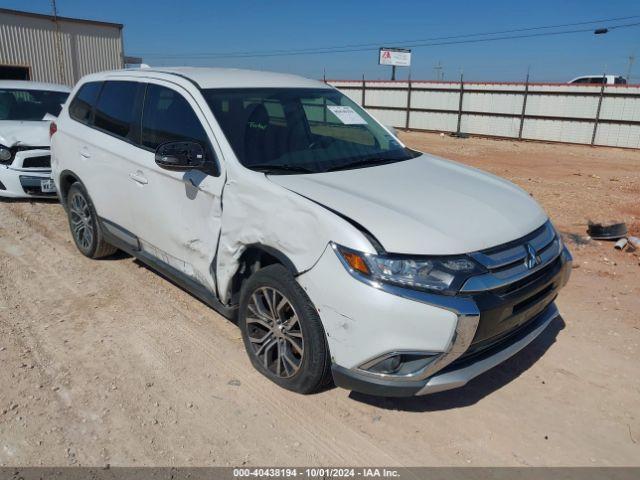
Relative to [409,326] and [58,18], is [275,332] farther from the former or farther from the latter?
[58,18]

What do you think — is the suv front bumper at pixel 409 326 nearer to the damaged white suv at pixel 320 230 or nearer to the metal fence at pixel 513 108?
the damaged white suv at pixel 320 230

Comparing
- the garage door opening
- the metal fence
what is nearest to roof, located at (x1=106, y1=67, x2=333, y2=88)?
the metal fence

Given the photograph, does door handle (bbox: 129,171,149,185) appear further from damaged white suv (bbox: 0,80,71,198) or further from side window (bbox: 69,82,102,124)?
damaged white suv (bbox: 0,80,71,198)

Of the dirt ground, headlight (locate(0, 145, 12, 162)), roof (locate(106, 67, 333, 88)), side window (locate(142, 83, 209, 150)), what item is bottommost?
the dirt ground

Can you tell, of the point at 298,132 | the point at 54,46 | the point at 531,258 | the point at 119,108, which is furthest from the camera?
the point at 54,46

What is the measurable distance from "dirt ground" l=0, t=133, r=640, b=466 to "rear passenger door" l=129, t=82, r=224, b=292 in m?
0.60

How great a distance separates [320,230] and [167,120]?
186 centimetres

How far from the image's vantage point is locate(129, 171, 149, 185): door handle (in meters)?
4.01

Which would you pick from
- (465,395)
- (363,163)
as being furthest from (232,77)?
(465,395)

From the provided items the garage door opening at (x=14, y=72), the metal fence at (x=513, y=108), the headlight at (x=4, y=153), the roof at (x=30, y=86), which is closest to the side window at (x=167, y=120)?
the headlight at (x=4, y=153)

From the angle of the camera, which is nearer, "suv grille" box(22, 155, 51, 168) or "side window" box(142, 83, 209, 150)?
"side window" box(142, 83, 209, 150)

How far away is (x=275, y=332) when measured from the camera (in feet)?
10.4

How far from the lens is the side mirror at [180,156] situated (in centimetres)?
336

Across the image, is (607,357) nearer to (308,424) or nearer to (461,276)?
(461,276)
